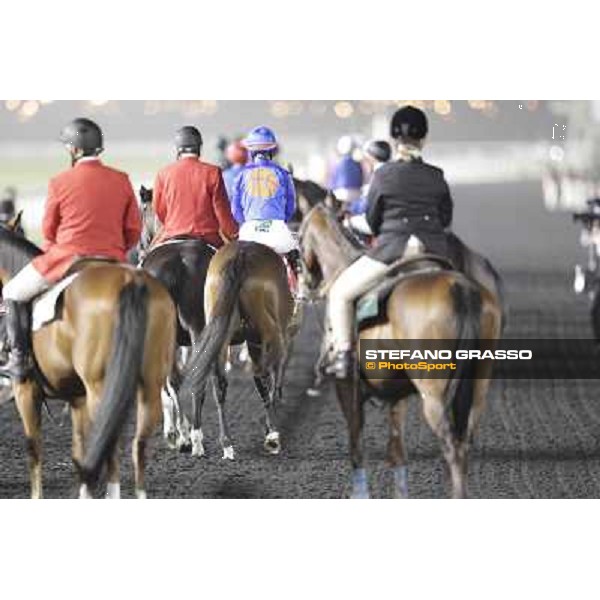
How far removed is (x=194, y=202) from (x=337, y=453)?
6.24ft

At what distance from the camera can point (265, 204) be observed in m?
12.7

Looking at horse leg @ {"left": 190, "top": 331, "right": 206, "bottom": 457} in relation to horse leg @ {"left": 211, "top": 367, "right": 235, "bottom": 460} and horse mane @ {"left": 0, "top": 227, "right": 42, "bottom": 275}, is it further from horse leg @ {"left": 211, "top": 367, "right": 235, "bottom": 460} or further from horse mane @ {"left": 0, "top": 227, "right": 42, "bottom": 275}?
horse mane @ {"left": 0, "top": 227, "right": 42, "bottom": 275}

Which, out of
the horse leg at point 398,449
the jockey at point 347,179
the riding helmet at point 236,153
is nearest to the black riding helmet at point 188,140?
the riding helmet at point 236,153

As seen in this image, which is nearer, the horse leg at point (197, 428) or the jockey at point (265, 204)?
the horse leg at point (197, 428)

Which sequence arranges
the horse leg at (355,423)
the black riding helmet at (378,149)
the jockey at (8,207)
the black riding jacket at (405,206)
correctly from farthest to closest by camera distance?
the black riding helmet at (378,149) → the jockey at (8,207) → the horse leg at (355,423) → the black riding jacket at (405,206)

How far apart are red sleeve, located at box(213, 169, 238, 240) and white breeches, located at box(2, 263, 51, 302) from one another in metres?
2.32

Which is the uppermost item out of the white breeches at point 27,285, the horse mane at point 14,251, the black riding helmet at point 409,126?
the black riding helmet at point 409,126

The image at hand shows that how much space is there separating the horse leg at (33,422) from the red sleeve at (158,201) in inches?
91.3

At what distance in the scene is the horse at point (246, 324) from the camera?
40.1 ft

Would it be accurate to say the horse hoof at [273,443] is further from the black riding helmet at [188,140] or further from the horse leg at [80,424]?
the horse leg at [80,424]

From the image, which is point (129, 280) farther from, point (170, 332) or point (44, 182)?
point (44, 182)
